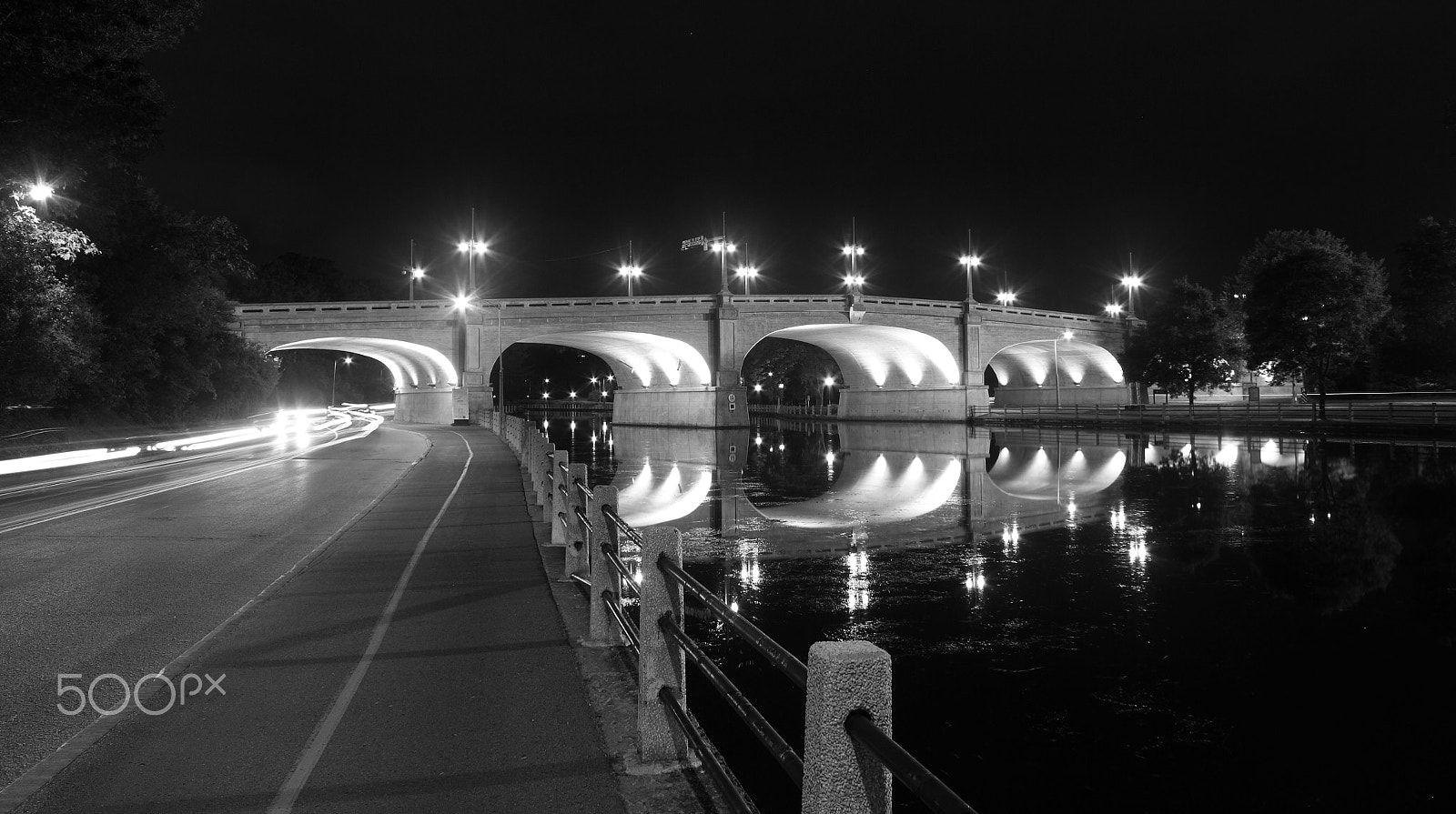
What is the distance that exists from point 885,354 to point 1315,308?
35.4 metres

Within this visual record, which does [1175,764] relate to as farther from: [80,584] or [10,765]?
[80,584]

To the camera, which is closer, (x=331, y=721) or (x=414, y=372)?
(x=331, y=721)

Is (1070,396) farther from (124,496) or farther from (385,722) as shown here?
(385,722)

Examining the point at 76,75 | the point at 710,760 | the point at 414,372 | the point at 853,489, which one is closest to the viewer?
the point at 710,760

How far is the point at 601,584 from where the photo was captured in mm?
6555

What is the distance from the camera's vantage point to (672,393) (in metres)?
74.6

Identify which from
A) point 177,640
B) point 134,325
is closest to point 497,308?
point 134,325

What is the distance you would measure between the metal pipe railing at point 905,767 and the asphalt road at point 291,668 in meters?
2.09

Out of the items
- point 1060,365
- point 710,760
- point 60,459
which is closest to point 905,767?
point 710,760

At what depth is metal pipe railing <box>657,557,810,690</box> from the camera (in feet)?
8.58

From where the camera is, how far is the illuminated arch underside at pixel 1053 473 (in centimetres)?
2145

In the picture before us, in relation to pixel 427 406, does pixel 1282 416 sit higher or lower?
lower

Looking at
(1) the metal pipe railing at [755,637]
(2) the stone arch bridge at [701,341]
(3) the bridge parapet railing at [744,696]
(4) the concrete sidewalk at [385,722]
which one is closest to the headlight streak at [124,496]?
(4) the concrete sidewalk at [385,722]

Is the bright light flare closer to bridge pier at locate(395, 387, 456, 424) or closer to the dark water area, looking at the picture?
the dark water area
